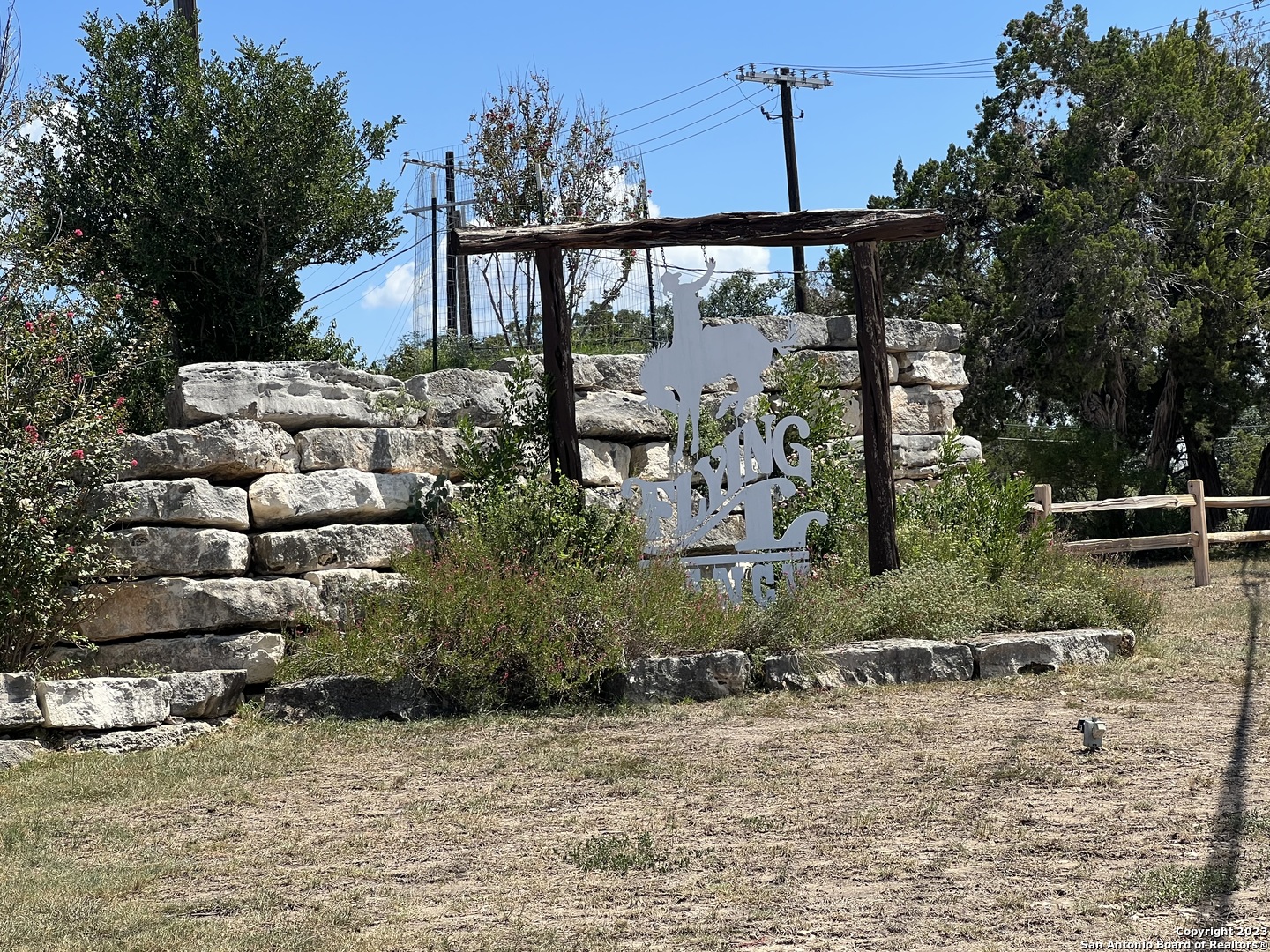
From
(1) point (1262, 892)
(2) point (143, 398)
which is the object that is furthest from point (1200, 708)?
(2) point (143, 398)

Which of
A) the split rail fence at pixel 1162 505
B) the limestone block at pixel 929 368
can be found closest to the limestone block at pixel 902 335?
the limestone block at pixel 929 368

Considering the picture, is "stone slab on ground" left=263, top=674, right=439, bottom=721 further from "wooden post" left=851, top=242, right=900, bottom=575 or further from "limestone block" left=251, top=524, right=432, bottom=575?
"wooden post" left=851, top=242, right=900, bottom=575

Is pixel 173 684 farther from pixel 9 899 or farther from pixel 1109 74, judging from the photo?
pixel 1109 74

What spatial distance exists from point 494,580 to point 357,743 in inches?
55.3

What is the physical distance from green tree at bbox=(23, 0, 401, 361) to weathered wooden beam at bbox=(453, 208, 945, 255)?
225 cm

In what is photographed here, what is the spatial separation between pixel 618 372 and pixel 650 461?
0.88m

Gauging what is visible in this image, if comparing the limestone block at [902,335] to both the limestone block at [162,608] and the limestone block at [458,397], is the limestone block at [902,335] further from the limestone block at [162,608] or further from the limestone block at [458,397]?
the limestone block at [162,608]

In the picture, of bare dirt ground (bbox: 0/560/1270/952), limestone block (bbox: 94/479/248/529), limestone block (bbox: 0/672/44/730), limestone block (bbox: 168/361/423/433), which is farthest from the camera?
limestone block (bbox: 168/361/423/433)

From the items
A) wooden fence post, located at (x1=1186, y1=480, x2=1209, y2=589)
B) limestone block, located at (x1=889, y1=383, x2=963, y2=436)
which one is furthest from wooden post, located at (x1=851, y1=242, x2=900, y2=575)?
wooden fence post, located at (x1=1186, y1=480, x2=1209, y2=589)

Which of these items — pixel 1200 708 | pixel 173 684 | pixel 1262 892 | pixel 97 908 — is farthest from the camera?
pixel 173 684

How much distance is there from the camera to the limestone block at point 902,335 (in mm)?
12477

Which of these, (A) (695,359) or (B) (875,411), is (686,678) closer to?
(A) (695,359)

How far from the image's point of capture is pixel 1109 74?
19500mm

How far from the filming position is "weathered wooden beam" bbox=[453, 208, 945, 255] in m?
9.58
